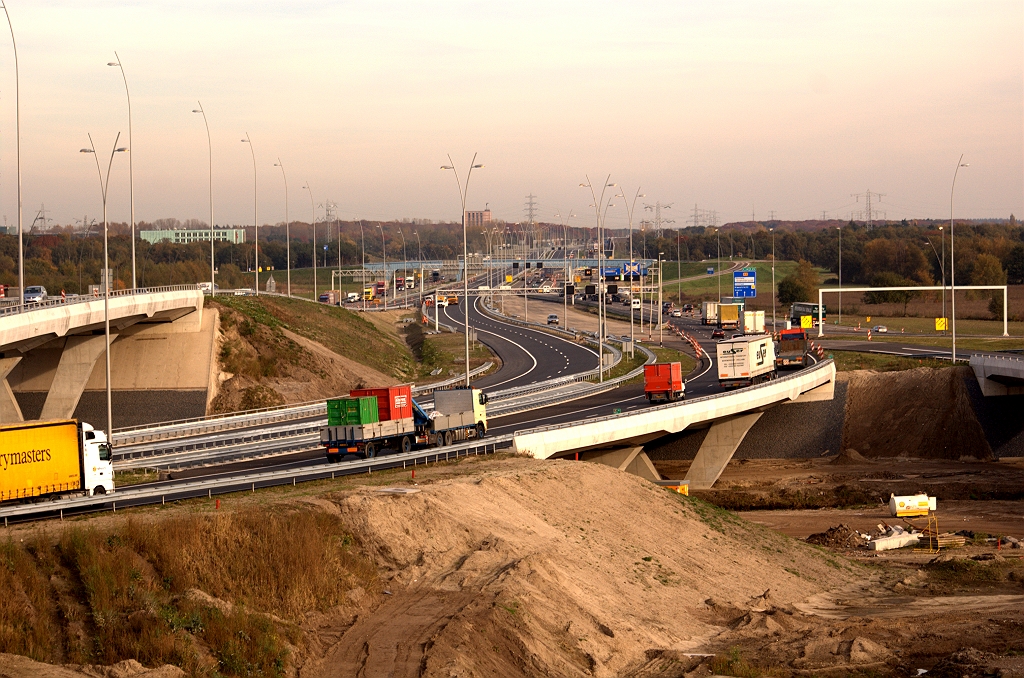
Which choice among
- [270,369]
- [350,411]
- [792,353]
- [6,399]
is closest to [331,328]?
[270,369]

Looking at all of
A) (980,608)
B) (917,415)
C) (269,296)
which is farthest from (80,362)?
(917,415)

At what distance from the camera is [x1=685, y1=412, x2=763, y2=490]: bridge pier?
7306 cm

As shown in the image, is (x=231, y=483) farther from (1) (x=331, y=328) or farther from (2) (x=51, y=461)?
(1) (x=331, y=328)

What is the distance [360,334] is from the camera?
105688mm

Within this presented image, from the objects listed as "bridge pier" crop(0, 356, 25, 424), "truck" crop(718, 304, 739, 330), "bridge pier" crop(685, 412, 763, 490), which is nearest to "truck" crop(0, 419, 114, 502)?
"bridge pier" crop(0, 356, 25, 424)

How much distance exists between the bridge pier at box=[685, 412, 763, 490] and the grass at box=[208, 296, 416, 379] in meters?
30.3

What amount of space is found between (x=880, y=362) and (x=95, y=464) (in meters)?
71.5

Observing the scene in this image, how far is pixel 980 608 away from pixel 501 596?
57.0 ft

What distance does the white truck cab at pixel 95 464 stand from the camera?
3706cm

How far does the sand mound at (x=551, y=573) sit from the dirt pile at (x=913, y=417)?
39.2m

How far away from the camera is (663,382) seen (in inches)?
2776

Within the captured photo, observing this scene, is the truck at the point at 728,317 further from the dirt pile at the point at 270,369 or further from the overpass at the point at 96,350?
the overpass at the point at 96,350

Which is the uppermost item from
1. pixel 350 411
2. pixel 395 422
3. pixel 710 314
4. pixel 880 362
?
pixel 710 314

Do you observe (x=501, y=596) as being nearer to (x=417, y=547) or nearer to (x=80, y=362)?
(x=417, y=547)
